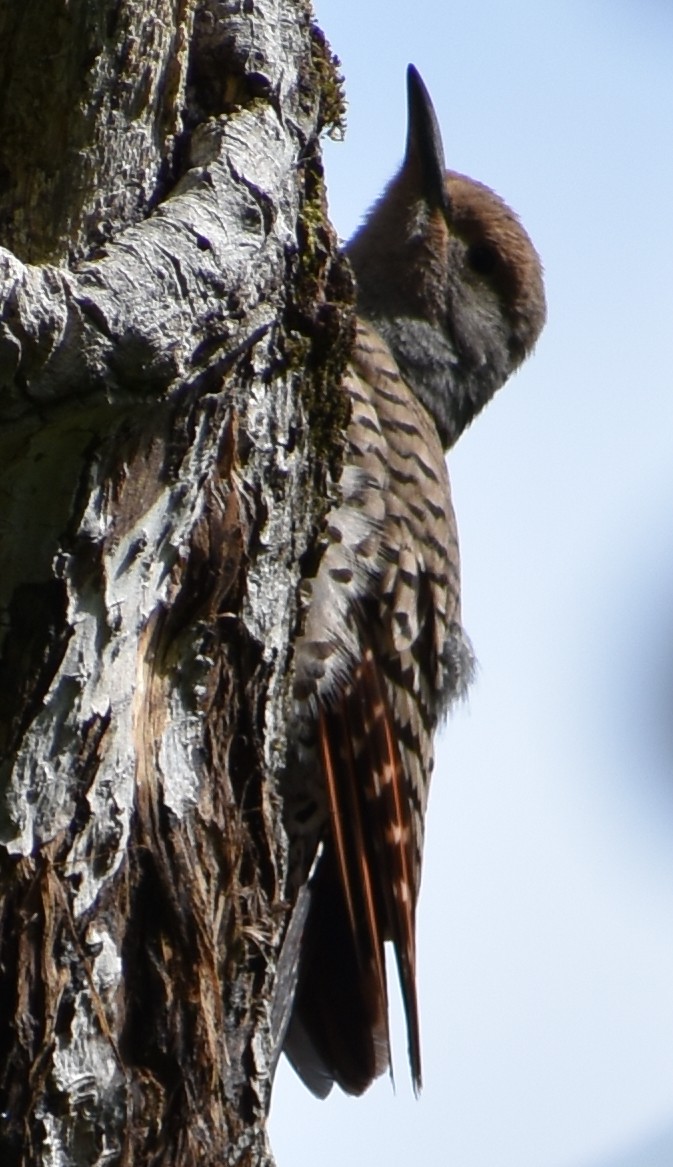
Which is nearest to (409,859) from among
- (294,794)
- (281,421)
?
(294,794)

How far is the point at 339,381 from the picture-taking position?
10.2 ft

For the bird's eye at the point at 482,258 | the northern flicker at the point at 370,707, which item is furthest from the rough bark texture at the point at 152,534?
the bird's eye at the point at 482,258

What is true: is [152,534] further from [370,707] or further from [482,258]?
[482,258]

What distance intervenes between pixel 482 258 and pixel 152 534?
10.5 feet

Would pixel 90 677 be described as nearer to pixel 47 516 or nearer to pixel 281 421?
pixel 47 516

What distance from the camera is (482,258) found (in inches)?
217

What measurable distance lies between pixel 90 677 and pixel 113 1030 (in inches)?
23.4

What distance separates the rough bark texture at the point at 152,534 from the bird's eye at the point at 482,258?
95.3 inches

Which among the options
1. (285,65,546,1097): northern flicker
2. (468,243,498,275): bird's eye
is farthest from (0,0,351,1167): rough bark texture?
(468,243,498,275): bird's eye

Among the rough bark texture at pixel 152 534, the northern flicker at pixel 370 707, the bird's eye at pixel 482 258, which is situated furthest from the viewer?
the bird's eye at pixel 482 258

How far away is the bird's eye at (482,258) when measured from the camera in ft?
17.9

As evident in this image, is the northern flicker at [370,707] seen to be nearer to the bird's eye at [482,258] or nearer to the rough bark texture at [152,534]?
the rough bark texture at [152,534]

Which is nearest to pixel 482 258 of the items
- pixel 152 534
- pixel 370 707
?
pixel 370 707

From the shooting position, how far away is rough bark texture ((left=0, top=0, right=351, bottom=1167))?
2.42 m
